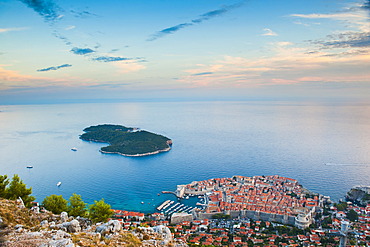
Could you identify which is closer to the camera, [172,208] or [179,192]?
[172,208]

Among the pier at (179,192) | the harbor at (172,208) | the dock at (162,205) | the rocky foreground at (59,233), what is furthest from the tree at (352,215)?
the rocky foreground at (59,233)

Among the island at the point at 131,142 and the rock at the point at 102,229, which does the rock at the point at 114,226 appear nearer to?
the rock at the point at 102,229

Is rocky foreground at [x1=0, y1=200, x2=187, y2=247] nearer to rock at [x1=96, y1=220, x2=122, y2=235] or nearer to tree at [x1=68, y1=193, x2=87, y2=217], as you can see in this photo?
rock at [x1=96, y1=220, x2=122, y2=235]

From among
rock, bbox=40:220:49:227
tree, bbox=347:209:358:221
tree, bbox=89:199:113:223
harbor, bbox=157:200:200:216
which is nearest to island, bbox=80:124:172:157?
harbor, bbox=157:200:200:216

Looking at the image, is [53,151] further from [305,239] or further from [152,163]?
[305,239]

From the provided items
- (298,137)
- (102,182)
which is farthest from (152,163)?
(298,137)

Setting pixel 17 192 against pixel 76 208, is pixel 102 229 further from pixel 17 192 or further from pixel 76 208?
pixel 17 192

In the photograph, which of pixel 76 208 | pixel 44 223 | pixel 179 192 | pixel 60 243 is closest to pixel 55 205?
pixel 76 208
